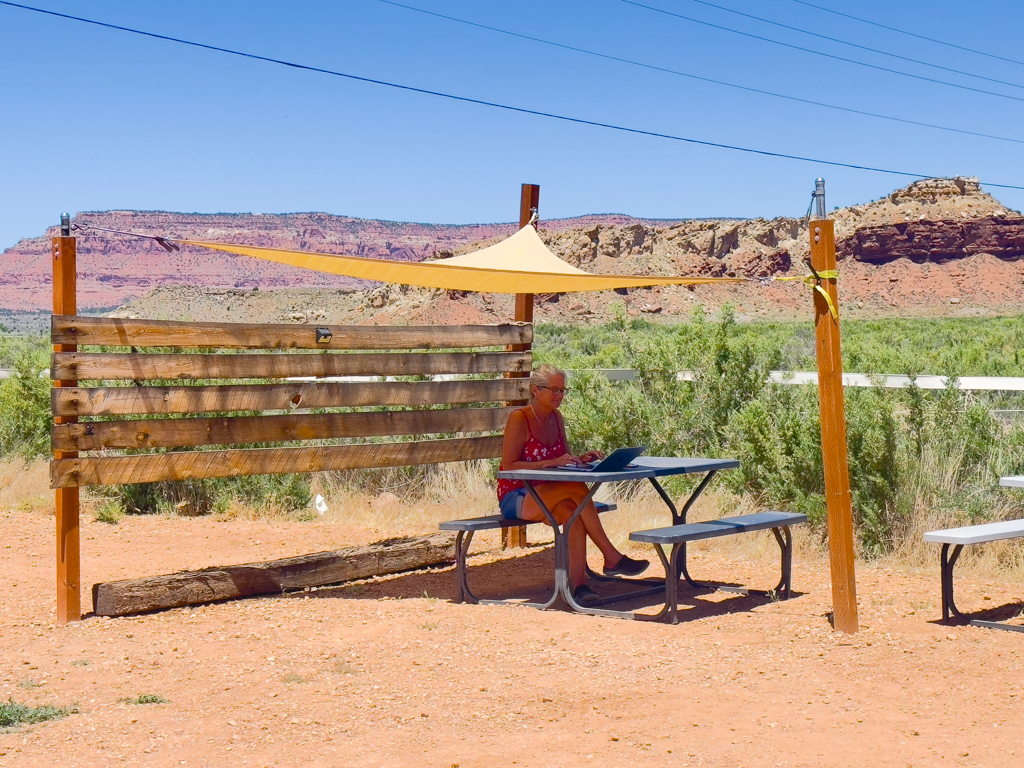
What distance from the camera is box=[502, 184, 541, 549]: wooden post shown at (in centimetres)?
819

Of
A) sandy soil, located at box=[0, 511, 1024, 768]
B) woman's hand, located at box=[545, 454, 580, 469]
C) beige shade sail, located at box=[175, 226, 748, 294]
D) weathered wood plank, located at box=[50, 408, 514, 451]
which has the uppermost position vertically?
beige shade sail, located at box=[175, 226, 748, 294]

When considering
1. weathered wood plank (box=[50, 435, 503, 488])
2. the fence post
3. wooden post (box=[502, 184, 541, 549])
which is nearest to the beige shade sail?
wooden post (box=[502, 184, 541, 549])

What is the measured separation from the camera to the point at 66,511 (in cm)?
584

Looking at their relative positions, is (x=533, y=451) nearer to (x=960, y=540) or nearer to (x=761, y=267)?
(x=960, y=540)

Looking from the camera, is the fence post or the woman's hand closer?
the fence post

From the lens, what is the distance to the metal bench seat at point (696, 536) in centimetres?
568

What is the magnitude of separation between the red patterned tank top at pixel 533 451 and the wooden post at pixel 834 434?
162 cm

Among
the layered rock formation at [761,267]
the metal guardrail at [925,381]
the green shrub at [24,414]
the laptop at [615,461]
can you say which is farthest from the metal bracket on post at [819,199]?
the layered rock formation at [761,267]

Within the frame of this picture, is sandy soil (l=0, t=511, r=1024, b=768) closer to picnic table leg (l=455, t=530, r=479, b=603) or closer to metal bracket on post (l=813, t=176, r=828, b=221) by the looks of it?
picnic table leg (l=455, t=530, r=479, b=603)

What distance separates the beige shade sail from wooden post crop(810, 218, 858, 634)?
1.16 metres

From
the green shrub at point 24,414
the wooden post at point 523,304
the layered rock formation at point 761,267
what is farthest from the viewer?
the layered rock formation at point 761,267

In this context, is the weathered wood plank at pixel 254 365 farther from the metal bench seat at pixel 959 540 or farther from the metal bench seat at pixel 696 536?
Answer: the metal bench seat at pixel 959 540

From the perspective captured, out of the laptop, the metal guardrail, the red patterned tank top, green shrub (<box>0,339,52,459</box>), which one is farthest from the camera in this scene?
green shrub (<box>0,339,52,459</box>)

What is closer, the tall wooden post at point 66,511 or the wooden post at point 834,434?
the wooden post at point 834,434
